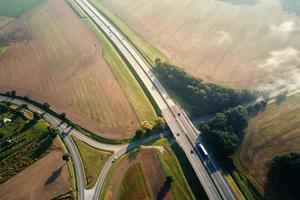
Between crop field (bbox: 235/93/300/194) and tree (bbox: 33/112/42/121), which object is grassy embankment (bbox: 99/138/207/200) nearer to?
crop field (bbox: 235/93/300/194)

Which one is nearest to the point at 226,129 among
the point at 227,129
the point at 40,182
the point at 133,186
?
the point at 227,129

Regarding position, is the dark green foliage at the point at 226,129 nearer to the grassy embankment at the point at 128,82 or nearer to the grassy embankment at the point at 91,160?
the grassy embankment at the point at 128,82

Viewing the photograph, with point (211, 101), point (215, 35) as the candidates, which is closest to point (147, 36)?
point (215, 35)

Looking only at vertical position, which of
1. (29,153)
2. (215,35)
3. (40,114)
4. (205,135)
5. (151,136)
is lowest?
(205,135)

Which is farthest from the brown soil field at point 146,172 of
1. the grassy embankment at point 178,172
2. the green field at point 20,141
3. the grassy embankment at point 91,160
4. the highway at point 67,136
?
the green field at point 20,141

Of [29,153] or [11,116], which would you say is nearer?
[29,153]

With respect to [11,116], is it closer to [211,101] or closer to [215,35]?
[211,101]

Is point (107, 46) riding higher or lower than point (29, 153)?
higher
